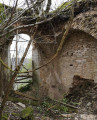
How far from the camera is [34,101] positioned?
18.0ft

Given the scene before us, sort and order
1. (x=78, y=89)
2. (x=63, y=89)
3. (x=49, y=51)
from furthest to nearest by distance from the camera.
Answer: (x=49, y=51), (x=63, y=89), (x=78, y=89)

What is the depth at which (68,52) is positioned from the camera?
17.1 ft

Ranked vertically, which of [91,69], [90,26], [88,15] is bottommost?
[91,69]

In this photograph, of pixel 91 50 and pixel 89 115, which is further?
pixel 91 50

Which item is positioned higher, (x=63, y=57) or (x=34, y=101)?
(x=63, y=57)

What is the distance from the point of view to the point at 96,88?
4.49 m

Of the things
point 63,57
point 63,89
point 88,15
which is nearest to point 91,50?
point 88,15

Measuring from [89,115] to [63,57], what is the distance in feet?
8.64

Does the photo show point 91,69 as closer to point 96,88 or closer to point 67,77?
point 96,88

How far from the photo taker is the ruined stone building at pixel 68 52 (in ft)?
13.3

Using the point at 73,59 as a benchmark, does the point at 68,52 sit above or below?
above

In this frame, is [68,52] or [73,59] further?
[68,52]

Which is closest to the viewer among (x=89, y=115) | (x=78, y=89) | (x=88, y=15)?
(x=89, y=115)

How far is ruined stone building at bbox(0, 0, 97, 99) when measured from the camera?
4055 mm
